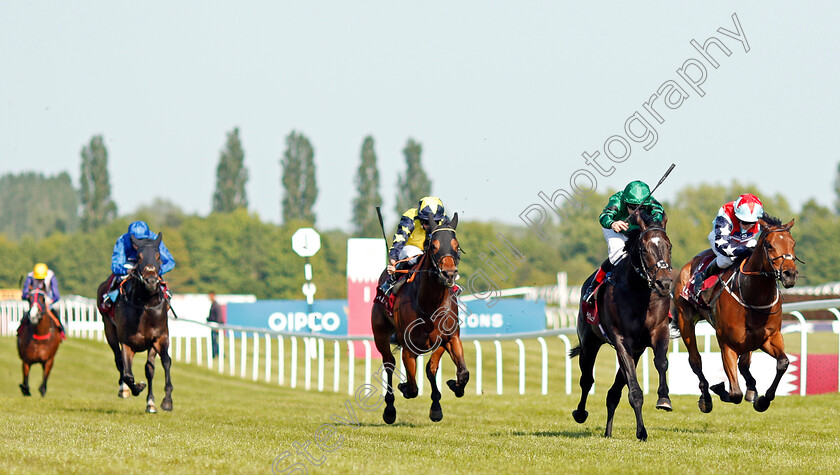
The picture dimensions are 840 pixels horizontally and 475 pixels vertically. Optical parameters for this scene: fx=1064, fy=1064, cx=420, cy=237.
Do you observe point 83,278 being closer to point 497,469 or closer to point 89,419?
point 89,419

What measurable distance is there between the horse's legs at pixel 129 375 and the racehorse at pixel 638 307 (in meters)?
5.16

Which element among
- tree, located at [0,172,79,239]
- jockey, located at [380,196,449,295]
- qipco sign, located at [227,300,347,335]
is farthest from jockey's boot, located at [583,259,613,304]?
tree, located at [0,172,79,239]

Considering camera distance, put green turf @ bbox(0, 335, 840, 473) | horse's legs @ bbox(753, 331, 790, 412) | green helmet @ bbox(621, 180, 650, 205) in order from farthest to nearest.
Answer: horse's legs @ bbox(753, 331, 790, 412)
green helmet @ bbox(621, 180, 650, 205)
green turf @ bbox(0, 335, 840, 473)

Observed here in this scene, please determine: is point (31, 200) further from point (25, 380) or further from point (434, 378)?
point (434, 378)

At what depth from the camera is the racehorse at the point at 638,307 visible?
7.90 m

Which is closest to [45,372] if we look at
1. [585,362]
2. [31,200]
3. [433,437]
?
[433,437]

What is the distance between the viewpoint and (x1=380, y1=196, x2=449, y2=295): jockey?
968 cm

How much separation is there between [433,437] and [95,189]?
76.6 metres

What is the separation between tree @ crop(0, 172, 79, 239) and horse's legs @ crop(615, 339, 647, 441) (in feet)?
522

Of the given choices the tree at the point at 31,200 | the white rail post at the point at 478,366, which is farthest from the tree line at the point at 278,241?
the tree at the point at 31,200

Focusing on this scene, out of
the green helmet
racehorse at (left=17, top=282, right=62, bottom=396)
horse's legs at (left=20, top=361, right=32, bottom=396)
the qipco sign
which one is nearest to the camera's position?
the green helmet

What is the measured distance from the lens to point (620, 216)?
8883 mm

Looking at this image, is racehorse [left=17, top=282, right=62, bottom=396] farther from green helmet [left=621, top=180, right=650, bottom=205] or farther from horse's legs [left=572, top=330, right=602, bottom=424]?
green helmet [left=621, top=180, right=650, bottom=205]

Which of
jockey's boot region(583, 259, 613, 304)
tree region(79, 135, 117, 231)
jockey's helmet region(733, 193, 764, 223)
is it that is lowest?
jockey's boot region(583, 259, 613, 304)
